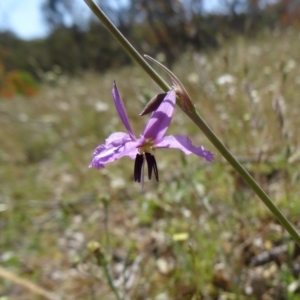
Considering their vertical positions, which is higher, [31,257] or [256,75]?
[256,75]

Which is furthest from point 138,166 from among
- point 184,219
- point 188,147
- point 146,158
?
point 184,219

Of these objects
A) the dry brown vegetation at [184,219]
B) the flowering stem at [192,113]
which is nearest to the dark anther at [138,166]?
the flowering stem at [192,113]

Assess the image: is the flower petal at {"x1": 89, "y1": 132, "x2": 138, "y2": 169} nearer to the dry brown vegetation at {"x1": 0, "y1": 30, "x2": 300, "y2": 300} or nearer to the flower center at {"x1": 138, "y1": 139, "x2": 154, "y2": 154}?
the flower center at {"x1": 138, "y1": 139, "x2": 154, "y2": 154}

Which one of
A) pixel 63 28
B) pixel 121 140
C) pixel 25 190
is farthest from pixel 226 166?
pixel 63 28

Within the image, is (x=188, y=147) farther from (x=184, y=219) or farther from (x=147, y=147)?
(x=184, y=219)

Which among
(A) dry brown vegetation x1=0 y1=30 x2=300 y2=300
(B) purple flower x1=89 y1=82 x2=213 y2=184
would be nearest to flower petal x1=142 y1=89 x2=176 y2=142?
(B) purple flower x1=89 y1=82 x2=213 y2=184

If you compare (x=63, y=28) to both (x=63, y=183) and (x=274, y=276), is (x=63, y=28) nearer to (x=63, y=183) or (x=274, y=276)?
(x=63, y=183)
